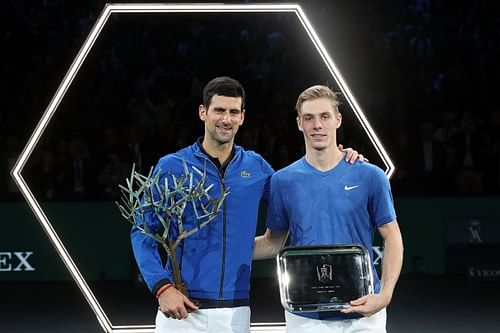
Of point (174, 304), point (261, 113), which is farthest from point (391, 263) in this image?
point (261, 113)

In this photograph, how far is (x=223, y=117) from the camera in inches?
138

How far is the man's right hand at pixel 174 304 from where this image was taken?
335 cm

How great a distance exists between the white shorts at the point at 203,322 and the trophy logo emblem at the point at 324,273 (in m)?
0.52

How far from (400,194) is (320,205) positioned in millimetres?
5686

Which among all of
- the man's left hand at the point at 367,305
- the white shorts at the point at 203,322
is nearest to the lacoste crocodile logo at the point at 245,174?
the white shorts at the point at 203,322

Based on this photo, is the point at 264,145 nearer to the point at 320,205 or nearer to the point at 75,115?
the point at 75,115

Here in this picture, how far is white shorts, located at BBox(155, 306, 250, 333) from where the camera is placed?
140 inches

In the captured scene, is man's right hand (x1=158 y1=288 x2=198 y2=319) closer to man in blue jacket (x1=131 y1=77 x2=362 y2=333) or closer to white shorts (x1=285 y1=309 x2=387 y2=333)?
man in blue jacket (x1=131 y1=77 x2=362 y2=333)

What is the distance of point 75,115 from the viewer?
9.93m

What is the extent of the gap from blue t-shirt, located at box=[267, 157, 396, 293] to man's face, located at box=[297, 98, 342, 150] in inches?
5.3

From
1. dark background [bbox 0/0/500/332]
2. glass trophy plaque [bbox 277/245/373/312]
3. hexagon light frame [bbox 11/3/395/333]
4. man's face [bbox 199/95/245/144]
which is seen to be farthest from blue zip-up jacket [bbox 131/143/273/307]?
dark background [bbox 0/0/500/332]

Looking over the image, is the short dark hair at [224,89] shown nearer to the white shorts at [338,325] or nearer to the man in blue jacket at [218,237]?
the man in blue jacket at [218,237]

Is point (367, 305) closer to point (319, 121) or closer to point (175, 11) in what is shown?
point (319, 121)

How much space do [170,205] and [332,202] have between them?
Result: 58 centimetres
